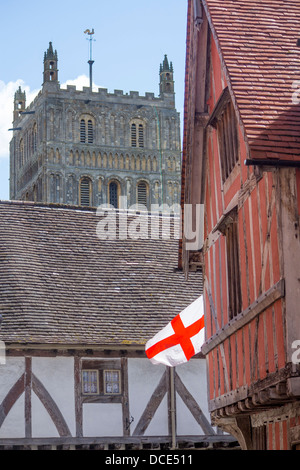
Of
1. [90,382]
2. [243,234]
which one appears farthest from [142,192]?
[243,234]

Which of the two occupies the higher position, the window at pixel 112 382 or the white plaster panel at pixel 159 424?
the window at pixel 112 382

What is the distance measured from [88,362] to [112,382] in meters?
0.65

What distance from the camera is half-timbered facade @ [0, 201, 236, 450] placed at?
20.7m

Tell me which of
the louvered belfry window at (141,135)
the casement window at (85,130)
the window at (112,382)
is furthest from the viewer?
the louvered belfry window at (141,135)

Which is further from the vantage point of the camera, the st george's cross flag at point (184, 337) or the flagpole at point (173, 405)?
the flagpole at point (173, 405)

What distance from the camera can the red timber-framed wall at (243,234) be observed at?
38.2ft

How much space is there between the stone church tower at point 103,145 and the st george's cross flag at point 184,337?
6077 cm

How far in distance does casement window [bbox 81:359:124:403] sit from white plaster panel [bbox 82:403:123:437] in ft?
0.44

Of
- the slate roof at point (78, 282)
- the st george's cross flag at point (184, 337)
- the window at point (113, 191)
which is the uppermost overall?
the window at point (113, 191)

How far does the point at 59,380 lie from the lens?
21.0m

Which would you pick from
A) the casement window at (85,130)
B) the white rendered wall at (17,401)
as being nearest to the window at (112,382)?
the white rendered wall at (17,401)
